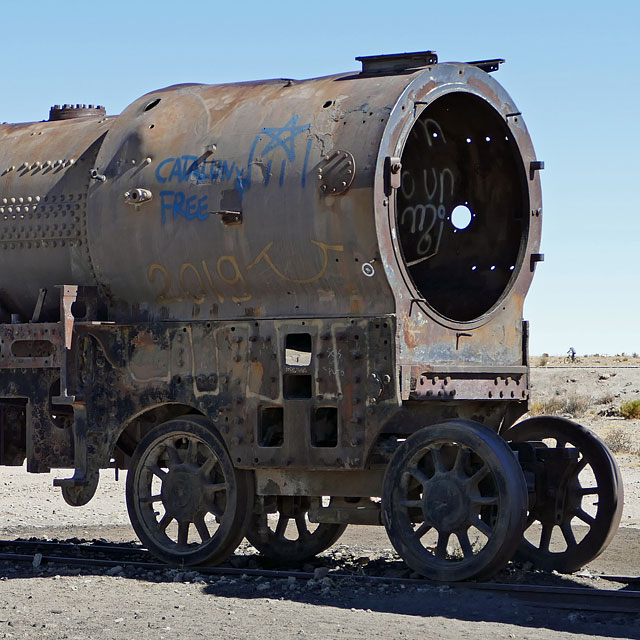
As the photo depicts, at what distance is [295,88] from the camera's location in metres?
10.2

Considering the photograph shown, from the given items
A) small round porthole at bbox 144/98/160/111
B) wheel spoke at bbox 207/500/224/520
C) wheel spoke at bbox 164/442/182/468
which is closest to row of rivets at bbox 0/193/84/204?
small round porthole at bbox 144/98/160/111

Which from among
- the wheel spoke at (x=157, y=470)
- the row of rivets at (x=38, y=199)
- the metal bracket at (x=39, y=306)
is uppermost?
the row of rivets at (x=38, y=199)

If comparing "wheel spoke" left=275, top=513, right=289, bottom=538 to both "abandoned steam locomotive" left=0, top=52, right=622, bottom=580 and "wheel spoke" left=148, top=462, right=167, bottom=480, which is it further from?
"wheel spoke" left=148, top=462, right=167, bottom=480

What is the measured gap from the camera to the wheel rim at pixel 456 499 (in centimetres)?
880

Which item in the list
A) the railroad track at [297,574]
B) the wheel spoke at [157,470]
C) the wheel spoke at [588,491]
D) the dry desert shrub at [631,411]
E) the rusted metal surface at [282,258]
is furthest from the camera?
the dry desert shrub at [631,411]

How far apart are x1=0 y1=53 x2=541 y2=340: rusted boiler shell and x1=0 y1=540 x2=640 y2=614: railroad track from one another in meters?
1.95

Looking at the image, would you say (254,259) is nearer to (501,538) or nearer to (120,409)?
(120,409)

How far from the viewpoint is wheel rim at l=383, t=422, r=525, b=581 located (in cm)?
880

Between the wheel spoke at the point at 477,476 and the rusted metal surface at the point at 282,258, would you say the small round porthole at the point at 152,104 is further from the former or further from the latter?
the wheel spoke at the point at 477,476

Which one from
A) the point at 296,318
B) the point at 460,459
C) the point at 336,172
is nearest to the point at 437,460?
the point at 460,459

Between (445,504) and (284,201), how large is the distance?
2503 mm

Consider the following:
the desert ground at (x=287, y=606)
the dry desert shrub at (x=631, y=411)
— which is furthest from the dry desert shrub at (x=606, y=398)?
the desert ground at (x=287, y=606)

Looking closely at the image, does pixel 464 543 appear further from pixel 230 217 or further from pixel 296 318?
pixel 230 217

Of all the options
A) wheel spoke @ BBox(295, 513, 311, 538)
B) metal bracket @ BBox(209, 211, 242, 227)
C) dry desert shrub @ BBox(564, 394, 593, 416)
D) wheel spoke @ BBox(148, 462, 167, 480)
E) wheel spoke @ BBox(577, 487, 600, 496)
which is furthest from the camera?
dry desert shrub @ BBox(564, 394, 593, 416)
